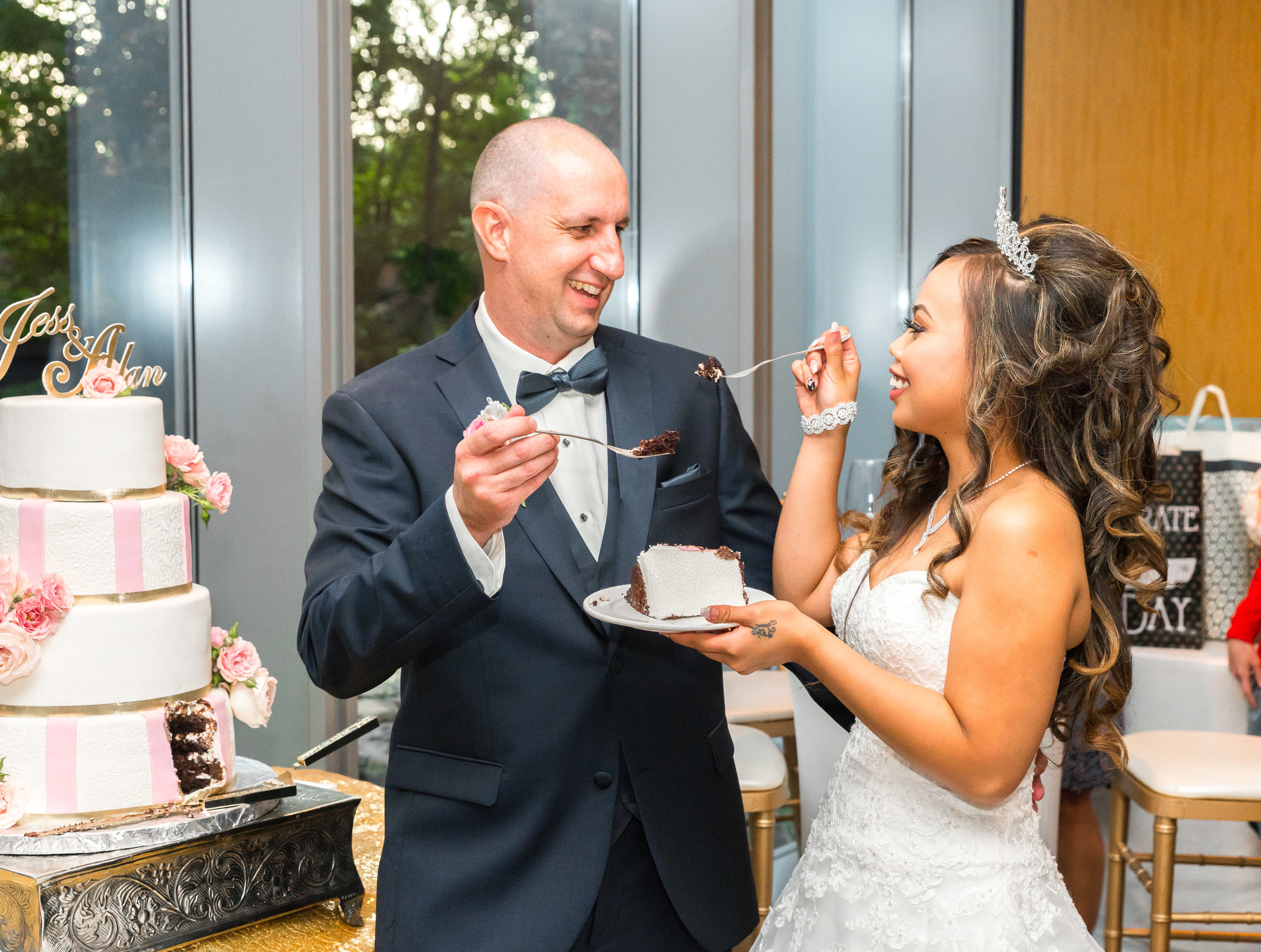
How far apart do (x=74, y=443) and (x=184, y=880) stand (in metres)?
Result: 0.68

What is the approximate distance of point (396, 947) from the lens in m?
1.58

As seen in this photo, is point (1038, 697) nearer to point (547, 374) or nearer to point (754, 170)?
point (547, 374)

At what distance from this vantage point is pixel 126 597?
1738 millimetres

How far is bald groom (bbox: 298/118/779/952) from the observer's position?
155 cm

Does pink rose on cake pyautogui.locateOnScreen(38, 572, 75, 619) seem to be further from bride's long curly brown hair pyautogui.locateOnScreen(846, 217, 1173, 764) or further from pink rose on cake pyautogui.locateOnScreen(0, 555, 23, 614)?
bride's long curly brown hair pyautogui.locateOnScreen(846, 217, 1173, 764)

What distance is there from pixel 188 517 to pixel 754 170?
3.11m

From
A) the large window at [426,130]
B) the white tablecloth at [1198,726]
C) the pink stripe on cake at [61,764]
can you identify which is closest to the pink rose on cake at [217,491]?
the pink stripe on cake at [61,764]

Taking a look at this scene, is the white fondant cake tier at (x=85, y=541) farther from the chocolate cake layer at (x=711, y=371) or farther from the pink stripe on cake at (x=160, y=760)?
the chocolate cake layer at (x=711, y=371)

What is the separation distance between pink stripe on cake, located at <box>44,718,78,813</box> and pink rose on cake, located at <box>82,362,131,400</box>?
498 mm

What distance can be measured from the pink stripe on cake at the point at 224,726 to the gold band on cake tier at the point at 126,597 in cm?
20

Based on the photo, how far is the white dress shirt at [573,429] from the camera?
172 cm

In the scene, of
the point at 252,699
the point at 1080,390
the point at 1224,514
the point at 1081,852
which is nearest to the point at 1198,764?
the point at 1081,852

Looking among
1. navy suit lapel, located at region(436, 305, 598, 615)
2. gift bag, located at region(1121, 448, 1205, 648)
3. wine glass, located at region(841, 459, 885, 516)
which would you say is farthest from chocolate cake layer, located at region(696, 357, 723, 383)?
gift bag, located at region(1121, 448, 1205, 648)

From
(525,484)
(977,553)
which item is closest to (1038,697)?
(977,553)
